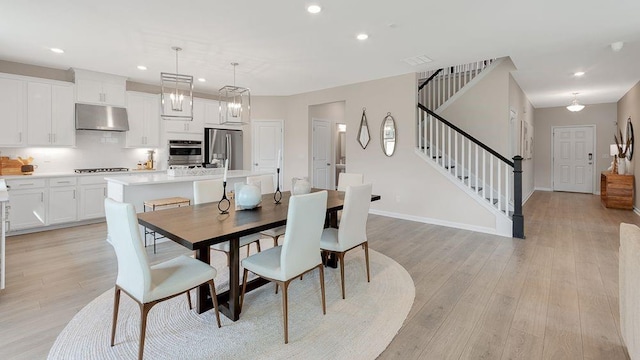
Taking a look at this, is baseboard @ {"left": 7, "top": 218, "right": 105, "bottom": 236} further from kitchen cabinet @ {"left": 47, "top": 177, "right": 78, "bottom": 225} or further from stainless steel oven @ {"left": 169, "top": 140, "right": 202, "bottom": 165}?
stainless steel oven @ {"left": 169, "top": 140, "right": 202, "bottom": 165}

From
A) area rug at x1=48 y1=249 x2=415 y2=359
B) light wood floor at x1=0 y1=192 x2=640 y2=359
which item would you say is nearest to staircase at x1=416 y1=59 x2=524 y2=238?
light wood floor at x1=0 y1=192 x2=640 y2=359

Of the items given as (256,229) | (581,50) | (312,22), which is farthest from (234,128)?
(581,50)

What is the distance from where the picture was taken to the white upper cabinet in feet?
17.3

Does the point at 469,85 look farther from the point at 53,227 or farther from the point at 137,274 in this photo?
the point at 53,227

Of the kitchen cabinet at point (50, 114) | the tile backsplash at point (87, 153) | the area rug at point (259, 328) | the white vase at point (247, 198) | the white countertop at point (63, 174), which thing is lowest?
the area rug at point (259, 328)

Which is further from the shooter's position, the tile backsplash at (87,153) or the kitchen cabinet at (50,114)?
the tile backsplash at (87,153)

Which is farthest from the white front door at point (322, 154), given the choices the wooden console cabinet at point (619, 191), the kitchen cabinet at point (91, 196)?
the wooden console cabinet at point (619, 191)

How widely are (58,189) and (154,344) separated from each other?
4.28 metres

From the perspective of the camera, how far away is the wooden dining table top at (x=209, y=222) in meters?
1.89

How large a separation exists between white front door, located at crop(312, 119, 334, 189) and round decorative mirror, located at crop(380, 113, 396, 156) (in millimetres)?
2073

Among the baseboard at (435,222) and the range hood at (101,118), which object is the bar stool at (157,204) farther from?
the baseboard at (435,222)

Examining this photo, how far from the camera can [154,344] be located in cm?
201

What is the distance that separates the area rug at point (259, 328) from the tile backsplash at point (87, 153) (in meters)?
3.95

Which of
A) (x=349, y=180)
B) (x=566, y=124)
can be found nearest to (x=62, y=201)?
(x=349, y=180)
